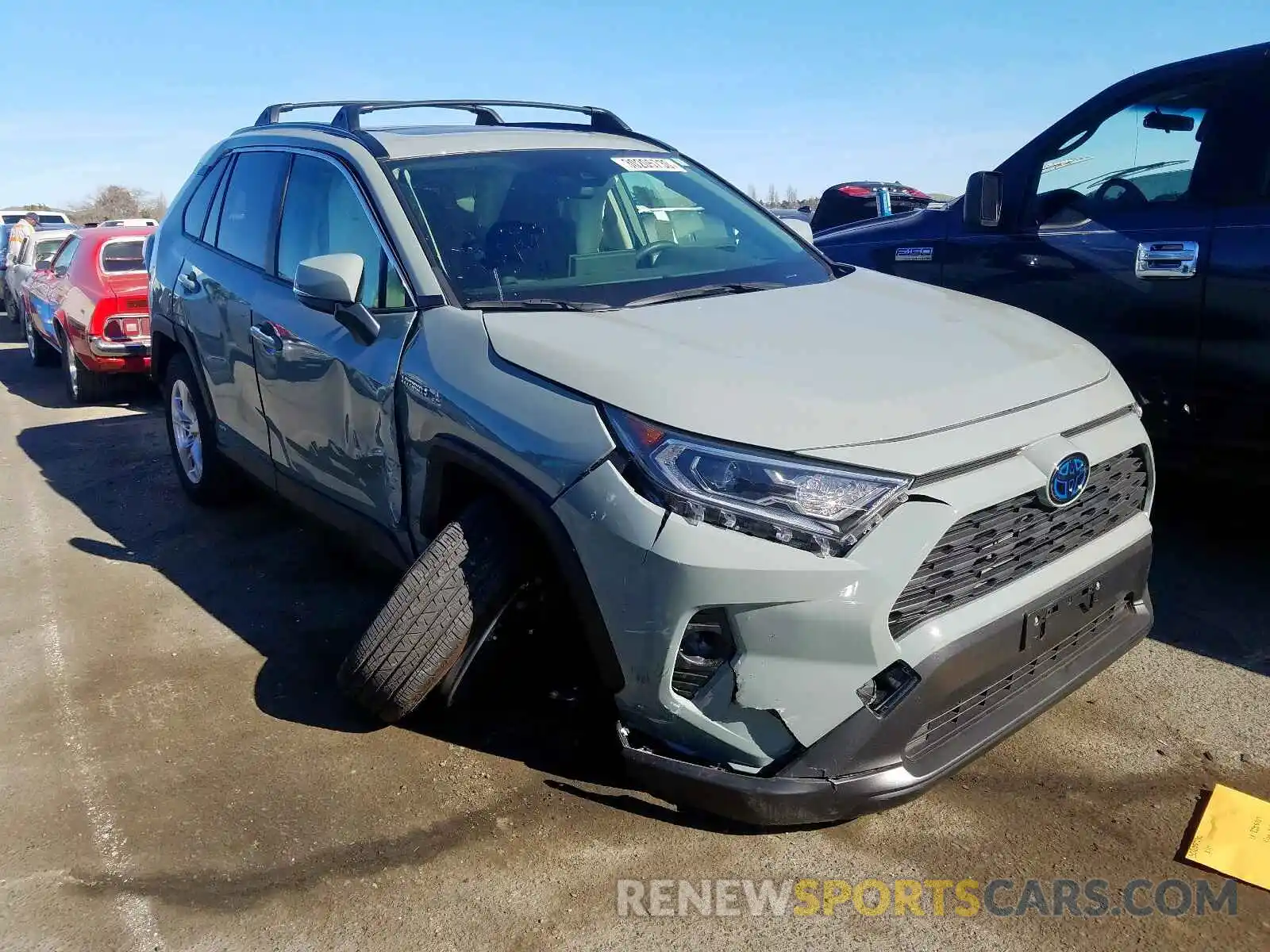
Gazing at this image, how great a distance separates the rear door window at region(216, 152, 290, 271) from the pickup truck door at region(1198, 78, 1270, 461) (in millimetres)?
3584

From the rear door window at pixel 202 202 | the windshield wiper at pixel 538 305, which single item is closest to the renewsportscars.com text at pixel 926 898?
the windshield wiper at pixel 538 305

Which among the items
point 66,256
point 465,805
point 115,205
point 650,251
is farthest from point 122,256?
point 115,205

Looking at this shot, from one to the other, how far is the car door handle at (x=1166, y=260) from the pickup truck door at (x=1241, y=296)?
72 millimetres

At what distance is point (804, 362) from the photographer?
2.55m

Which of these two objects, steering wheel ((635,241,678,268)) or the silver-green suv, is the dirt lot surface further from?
steering wheel ((635,241,678,268))

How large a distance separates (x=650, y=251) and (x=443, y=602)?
1.42m

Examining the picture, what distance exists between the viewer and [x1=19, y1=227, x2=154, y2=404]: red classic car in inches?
330

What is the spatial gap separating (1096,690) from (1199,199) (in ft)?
6.39

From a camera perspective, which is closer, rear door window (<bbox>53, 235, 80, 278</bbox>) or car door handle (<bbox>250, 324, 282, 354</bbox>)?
car door handle (<bbox>250, 324, 282, 354</bbox>)

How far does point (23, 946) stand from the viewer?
7.80 feet

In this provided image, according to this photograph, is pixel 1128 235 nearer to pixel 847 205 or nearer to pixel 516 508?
pixel 516 508

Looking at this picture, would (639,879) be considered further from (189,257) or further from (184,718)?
(189,257)

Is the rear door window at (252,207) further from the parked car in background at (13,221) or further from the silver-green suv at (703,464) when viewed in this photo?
the parked car in background at (13,221)

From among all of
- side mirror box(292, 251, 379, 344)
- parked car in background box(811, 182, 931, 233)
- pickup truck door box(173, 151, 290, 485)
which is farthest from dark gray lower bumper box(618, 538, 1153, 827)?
parked car in background box(811, 182, 931, 233)
